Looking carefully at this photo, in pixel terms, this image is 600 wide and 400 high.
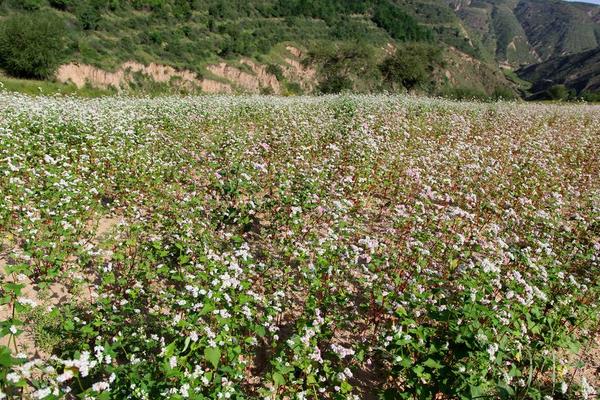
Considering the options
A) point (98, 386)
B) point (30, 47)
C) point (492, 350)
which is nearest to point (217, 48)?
point (30, 47)

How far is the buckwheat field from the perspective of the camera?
3.99 meters

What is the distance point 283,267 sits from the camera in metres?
5.67

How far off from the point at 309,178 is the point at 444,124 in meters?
9.74

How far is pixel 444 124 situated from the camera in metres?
15.6

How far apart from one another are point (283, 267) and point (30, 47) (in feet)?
172

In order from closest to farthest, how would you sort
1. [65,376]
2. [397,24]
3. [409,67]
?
1. [65,376]
2. [409,67]
3. [397,24]

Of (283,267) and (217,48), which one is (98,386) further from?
(217,48)

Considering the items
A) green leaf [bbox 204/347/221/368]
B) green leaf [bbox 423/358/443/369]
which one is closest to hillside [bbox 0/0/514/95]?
green leaf [bbox 423/358/443/369]

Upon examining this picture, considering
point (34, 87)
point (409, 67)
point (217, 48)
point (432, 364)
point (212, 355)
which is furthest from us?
point (217, 48)

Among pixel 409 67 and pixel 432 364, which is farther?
pixel 409 67

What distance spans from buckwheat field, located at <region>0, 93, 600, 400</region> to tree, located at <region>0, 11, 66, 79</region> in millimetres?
39532

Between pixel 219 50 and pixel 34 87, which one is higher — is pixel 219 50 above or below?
above

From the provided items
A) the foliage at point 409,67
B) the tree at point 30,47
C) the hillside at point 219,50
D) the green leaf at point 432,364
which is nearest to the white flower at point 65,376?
the green leaf at point 432,364

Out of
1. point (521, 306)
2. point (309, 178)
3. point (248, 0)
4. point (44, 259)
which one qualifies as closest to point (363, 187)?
point (309, 178)
